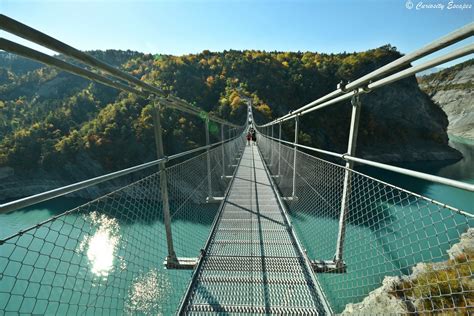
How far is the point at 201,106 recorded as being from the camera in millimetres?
38188

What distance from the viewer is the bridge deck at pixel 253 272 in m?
1.49

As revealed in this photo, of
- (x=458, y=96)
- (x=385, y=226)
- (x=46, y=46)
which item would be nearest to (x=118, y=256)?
(x=46, y=46)

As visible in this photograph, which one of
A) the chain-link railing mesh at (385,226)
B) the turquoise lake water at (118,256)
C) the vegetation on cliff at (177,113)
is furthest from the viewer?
the vegetation on cliff at (177,113)

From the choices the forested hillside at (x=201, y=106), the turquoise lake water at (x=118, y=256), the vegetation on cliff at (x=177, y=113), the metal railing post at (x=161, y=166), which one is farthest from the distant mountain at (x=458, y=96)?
the metal railing post at (x=161, y=166)

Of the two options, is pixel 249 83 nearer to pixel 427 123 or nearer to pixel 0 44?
pixel 427 123

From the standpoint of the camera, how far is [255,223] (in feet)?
8.70

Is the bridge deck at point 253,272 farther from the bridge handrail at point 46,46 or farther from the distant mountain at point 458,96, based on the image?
the distant mountain at point 458,96

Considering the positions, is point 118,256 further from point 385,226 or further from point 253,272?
point 385,226

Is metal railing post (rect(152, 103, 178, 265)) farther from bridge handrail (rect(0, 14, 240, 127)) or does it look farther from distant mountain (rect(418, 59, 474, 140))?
distant mountain (rect(418, 59, 474, 140))

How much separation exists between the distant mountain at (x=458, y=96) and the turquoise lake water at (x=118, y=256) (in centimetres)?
3715

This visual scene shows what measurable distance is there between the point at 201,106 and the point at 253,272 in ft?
124

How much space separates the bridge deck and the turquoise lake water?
0.39 meters

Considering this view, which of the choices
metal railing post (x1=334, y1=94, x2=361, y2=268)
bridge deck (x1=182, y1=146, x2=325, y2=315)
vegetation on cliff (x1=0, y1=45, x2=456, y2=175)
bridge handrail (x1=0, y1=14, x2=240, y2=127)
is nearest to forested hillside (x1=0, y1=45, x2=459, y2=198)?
vegetation on cliff (x1=0, y1=45, x2=456, y2=175)

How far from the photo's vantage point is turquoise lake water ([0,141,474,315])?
1587 millimetres
